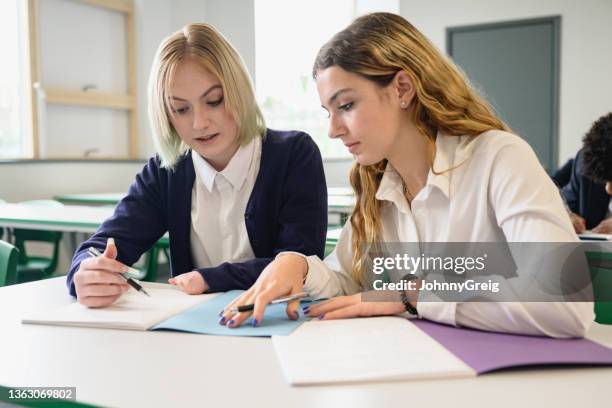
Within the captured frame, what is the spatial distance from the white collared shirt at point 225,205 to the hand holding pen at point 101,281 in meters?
0.39

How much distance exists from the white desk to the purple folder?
0.05ft

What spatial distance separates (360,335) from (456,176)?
0.44 m

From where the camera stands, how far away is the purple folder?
840 millimetres

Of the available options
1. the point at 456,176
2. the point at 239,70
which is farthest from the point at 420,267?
the point at 239,70

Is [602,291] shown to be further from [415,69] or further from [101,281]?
[101,281]

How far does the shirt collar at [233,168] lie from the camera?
5.31ft

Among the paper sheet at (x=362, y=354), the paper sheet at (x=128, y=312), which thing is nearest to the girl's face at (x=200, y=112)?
the paper sheet at (x=128, y=312)

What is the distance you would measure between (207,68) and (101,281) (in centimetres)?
59

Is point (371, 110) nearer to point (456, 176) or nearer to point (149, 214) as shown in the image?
point (456, 176)

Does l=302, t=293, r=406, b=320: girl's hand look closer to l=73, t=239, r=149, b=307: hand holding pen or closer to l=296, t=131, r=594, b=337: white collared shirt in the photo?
l=296, t=131, r=594, b=337: white collared shirt

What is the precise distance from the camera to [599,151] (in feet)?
8.61

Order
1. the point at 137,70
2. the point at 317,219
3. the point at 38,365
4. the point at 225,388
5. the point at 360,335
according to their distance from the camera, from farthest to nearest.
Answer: the point at 137,70 → the point at 317,219 → the point at 360,335 → the point at 38,365 → the point at 225,388

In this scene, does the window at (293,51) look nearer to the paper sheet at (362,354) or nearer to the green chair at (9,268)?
the green chair at (9,268)

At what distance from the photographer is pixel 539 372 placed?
2.71 feet
